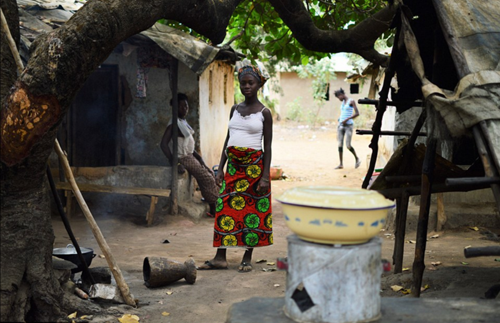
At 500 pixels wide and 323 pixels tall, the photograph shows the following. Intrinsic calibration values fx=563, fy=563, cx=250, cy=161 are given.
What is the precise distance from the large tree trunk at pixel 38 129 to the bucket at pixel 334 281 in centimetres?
185

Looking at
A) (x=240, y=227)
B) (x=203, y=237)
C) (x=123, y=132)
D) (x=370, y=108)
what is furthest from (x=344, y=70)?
(x=240, y=227)

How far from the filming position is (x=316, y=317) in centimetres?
218

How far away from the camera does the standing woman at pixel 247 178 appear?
18.4 feet

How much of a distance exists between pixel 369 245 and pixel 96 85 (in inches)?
351

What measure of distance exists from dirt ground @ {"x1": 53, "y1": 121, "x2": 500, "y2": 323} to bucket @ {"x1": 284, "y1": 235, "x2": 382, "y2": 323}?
2173 mm

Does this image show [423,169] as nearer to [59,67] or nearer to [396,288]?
[396,288]

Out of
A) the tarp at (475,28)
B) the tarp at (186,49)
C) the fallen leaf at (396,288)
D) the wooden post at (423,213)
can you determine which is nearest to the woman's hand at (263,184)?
the fallen leaf at (396,288)

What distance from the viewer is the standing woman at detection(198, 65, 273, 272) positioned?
5.61m

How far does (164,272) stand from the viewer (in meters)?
4.97

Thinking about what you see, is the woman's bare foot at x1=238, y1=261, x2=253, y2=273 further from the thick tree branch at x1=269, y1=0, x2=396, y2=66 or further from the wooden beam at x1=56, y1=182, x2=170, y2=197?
the wooden beam at x1=56, y1=182, x2=170, y2=197

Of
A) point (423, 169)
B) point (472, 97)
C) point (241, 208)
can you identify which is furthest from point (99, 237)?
point (472, 97)

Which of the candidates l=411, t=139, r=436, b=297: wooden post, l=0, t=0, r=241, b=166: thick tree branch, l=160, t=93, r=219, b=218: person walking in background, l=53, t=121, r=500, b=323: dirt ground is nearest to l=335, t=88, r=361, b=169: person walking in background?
l=53, t=121, r=500, b=323: dirt ground

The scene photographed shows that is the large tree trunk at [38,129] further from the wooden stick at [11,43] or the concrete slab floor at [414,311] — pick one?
the concrete slab floor at [414,311]

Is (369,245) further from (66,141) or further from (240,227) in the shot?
(66,141)
